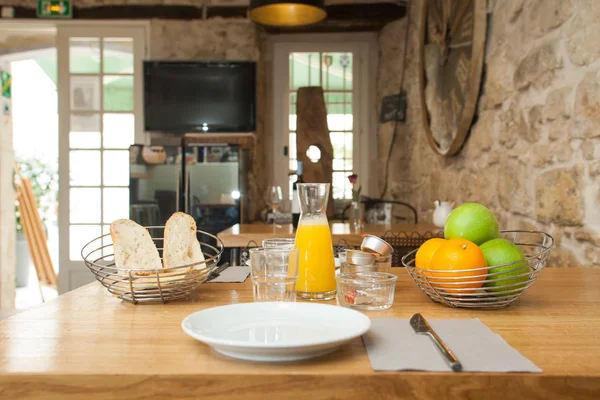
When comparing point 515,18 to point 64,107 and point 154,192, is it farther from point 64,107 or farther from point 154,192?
point 64,107

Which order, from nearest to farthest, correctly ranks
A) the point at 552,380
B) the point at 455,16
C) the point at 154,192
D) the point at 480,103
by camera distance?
the point at 552,380
the point at 480,103
the point at 455,16
the point at 154,192

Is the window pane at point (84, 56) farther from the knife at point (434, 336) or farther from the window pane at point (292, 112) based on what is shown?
the knife at point (434, 336)

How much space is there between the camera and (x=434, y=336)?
0.68 m

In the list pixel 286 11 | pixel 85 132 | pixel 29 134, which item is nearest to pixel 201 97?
pixel 85 132

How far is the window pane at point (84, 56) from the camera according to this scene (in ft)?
14.9

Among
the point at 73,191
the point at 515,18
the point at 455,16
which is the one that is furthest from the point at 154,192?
the point at 515,18

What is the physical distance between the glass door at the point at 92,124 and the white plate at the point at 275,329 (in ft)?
13.1

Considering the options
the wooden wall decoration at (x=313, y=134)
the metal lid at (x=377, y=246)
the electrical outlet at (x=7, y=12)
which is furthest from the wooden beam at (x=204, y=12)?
the metal lid at (x=377, y=246)

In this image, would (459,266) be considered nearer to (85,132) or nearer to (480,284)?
(480,284)

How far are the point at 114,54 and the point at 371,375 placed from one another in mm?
4470

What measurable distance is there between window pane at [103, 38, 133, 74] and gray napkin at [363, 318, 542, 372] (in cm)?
422

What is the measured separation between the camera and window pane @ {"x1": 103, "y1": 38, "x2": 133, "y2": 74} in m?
4.54

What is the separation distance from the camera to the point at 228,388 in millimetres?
567

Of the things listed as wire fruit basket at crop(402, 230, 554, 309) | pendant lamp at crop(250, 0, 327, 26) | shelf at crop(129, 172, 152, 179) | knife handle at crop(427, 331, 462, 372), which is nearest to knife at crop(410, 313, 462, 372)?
knife handle at crop(427, 331, 462, 372)
